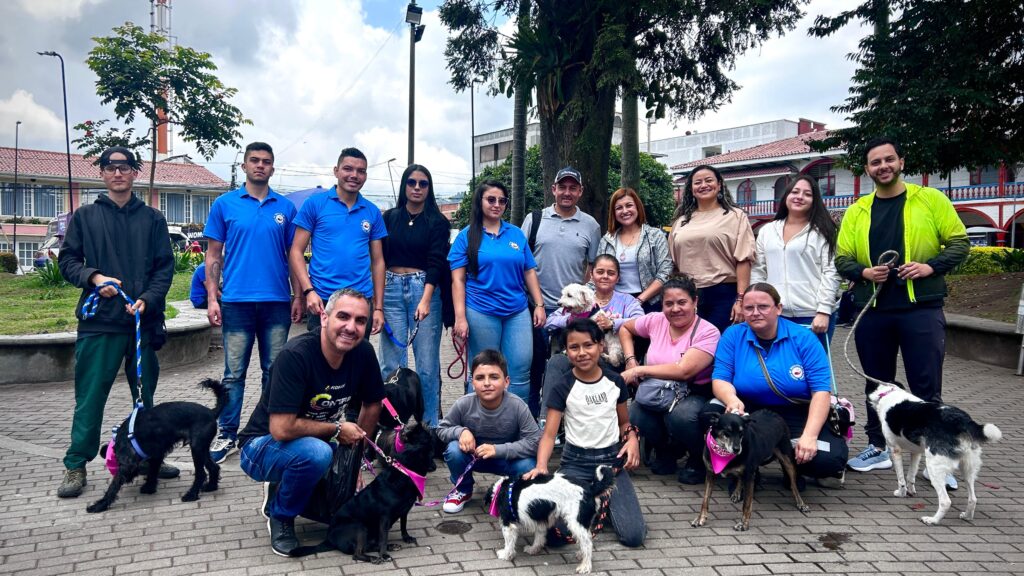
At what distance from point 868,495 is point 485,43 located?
335 inches

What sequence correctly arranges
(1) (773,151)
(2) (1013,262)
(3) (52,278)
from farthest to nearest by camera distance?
(1) (773,151) → (2) (1013,262) → (3) (52,278)

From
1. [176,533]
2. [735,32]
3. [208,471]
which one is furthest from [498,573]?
[735,32]

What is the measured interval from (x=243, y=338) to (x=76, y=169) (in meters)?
46.1

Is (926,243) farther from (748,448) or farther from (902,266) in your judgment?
(748,448)

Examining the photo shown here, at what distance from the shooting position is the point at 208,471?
4484mm

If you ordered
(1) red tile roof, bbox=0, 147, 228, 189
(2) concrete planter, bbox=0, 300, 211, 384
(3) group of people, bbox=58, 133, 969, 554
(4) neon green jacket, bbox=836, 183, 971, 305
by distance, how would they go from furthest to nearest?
(1) red tile roof, bbox=0, 147, 228, 189 < (2) concrete planter, bbox=0, 300, 211, 384 < (4) neon green jacket, bbox=836, 183, 971, 305 < (3) group of people, bbox=58, 133, 969, 554

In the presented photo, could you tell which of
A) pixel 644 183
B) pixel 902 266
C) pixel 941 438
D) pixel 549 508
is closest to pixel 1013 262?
pixel 644 183

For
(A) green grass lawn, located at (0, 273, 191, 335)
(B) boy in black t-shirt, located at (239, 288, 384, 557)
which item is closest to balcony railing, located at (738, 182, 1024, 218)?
(A) green grass lawn, located at (0, 273, 191, 335)

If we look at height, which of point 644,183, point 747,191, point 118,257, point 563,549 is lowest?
point 563,549

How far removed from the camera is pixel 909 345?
466 centimetres

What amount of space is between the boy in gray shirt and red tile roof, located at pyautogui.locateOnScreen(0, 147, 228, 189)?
41.6m

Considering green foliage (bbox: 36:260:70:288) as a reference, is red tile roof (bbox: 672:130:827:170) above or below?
above

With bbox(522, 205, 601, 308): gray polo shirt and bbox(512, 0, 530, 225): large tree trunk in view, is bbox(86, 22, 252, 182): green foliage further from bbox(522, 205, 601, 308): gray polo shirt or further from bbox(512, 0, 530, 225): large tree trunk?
bbox(522, 205, 601, 308): gray polo shirt

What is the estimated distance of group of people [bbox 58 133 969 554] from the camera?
395cm
